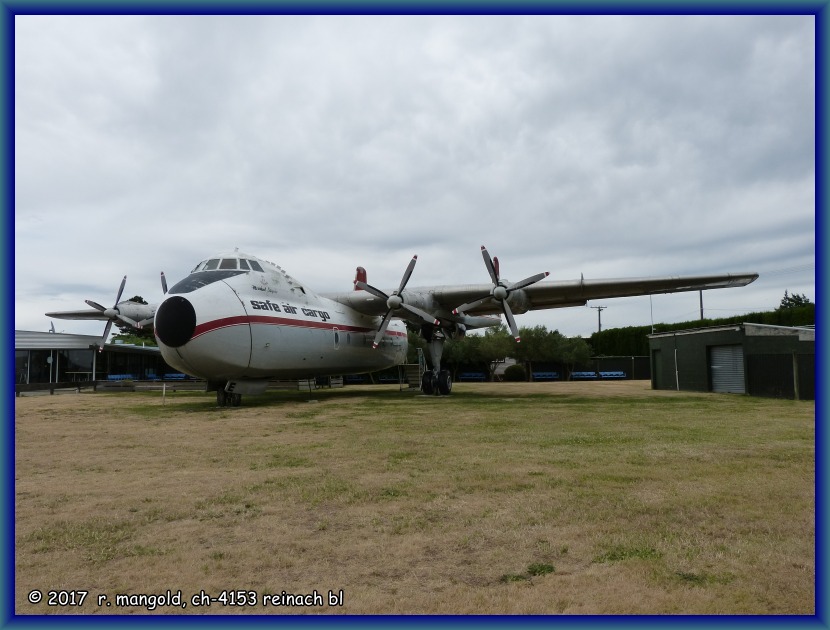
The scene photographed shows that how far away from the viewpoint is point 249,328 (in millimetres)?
17453

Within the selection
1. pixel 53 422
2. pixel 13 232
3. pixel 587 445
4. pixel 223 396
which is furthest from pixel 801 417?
pixel 53 422

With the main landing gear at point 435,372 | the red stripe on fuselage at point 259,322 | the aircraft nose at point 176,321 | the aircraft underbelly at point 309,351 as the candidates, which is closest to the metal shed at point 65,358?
the aircraft underbelly at point 309,351

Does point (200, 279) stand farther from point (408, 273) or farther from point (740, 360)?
Result: point (740, 360)

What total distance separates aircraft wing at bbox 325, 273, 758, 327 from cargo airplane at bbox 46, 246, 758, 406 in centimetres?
4

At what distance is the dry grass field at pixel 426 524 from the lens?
358cm

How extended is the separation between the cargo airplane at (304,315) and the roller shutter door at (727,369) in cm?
346

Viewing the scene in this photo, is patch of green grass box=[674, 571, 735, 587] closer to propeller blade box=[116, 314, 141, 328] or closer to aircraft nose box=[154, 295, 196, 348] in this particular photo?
aircraft nose box=[154, 295, 196, 348]

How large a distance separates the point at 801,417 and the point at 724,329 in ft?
37.8

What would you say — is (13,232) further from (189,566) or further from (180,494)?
(180,494)

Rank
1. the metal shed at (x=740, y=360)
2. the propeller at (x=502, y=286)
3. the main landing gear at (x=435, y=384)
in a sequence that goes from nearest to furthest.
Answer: the metal shed at (x=740, y=360)
the propeller at (x=502, y=286)
the main landing gear at (x=435, y=384)

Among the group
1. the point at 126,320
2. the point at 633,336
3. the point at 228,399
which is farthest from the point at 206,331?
the point at 633,336

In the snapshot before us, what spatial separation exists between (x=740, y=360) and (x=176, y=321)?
2144 cm

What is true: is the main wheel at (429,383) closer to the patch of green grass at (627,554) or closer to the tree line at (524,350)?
the patch of green grass at (627,554)

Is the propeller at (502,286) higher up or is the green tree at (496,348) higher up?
the propeller at (502,286)
